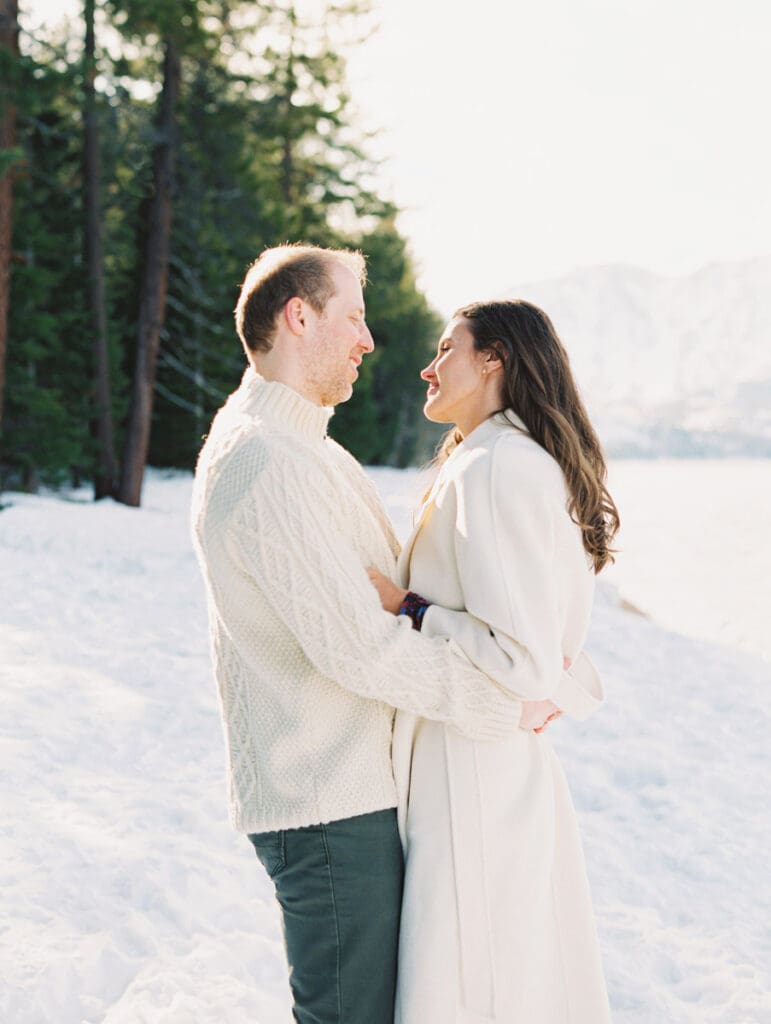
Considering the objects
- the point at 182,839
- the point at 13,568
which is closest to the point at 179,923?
the point at 182,839

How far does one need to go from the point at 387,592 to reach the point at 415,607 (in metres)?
0.08

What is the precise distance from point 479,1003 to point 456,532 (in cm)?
103

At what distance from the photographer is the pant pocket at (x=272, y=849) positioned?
199cm

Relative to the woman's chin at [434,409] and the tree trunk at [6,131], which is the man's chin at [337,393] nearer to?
the woman's chin at [434,409]

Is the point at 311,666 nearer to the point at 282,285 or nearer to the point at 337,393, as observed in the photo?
the point at 337,393

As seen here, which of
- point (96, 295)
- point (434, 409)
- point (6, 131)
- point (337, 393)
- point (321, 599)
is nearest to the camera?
point (321, 599)

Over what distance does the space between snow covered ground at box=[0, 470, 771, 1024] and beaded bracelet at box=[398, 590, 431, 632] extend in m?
1.81

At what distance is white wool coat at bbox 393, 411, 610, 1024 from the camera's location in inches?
76.9

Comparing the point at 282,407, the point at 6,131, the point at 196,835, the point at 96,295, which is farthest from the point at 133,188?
the point at 282,407

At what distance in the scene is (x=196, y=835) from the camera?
4305 millimetres

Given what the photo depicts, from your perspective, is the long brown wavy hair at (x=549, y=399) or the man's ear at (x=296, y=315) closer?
the man's ear at (x=296, y=315)

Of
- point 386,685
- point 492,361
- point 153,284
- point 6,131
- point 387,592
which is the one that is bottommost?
point 153,284

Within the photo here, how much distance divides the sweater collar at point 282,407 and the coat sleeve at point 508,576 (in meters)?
0.36

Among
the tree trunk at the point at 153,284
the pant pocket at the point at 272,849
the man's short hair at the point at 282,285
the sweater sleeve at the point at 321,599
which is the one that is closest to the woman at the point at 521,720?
the sweater sleeve at the point at 321,599
